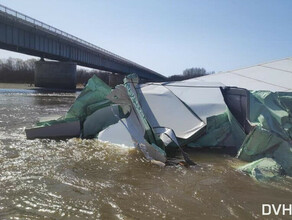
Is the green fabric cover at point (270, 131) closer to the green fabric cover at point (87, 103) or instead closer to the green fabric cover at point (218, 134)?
the green fabric cover at point (218, 134)

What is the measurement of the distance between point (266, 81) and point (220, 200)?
6927mm

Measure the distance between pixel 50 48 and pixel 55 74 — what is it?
1203 centimetres

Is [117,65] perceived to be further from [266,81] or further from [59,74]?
[266,81]

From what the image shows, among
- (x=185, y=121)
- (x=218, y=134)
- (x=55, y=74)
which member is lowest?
(x=218, y=134)

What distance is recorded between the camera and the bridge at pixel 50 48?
103 feet

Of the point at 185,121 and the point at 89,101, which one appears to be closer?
the point at 185,121

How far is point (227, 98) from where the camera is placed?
8.59 metres

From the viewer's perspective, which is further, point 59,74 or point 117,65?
point 117,65

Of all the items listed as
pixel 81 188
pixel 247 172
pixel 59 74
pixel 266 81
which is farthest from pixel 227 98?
pixel 59 74

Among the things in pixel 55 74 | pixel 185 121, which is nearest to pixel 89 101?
pixel 185 121

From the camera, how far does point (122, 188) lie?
475cm

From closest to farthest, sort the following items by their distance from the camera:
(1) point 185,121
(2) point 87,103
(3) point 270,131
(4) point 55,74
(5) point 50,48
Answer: (3) point 270,131
(1) point 185,121
(2) point 87,103
(5) point 50,48
(4) point 55,74

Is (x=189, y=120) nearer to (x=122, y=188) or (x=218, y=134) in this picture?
(x=218, y=134)

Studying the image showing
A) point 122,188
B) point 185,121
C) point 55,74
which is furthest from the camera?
point 55,74
